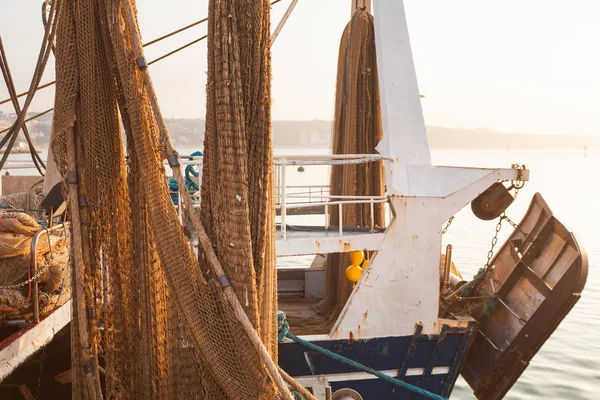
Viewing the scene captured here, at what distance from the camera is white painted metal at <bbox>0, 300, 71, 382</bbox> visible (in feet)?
16.0

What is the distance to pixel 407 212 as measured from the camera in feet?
21.6

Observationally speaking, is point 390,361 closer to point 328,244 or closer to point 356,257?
point 356,257

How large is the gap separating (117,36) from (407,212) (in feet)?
13.3

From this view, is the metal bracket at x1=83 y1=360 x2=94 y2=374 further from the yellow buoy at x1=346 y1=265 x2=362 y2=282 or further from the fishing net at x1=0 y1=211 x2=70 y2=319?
→ the yellow buoy at x1=346 y1=265 x2=362 y2=282

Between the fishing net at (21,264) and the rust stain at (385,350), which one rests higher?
the fishing net at (21,264)

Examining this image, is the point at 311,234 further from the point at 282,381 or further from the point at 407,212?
the point at 282,381

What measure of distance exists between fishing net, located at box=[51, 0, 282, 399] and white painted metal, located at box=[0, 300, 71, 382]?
1.63 meters

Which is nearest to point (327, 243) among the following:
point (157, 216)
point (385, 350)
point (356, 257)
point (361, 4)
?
point (356, 257)

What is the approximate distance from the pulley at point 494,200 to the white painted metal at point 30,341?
193 inches

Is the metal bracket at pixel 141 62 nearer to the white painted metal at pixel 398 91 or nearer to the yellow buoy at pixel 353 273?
the white painted metal at pixel 398 91

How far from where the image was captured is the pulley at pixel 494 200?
6.87m

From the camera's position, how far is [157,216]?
339 cm

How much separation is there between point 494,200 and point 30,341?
17.0 ft

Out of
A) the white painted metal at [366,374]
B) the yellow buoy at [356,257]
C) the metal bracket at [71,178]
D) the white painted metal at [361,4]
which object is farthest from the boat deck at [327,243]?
the white painted metal at [361,4]
